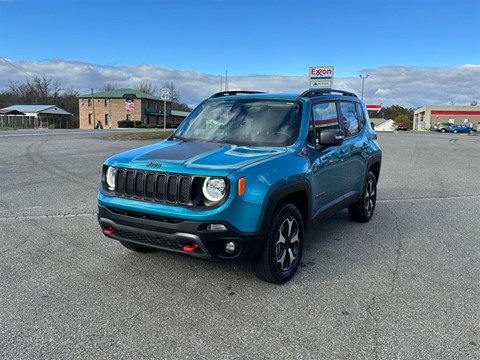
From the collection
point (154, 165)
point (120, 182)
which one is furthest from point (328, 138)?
point (120, 182)

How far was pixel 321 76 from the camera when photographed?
50.2 feet

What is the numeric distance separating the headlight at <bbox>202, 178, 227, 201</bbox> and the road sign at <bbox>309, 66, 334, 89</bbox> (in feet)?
41.2

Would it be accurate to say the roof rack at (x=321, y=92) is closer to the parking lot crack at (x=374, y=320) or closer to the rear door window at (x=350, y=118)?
the rear door window at (x=350, y=118)

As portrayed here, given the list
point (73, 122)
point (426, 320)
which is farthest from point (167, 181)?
point (73, 122)

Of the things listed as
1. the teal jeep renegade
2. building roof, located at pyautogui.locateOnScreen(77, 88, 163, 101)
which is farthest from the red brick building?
the teal jeep renegade

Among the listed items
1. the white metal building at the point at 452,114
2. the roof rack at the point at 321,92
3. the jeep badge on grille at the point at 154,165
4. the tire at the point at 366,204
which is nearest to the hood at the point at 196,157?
the jeep badge on grille at the point at 154,165

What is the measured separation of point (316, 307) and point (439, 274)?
1.65 metres

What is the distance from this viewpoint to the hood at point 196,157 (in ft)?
11.4

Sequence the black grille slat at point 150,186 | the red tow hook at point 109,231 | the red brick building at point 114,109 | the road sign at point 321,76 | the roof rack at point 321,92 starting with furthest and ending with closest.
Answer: the red brick building at point 114,109 → the road sign at point 321,76 → the roof rack at point 321,92 → the red tow hook at point 109,231 → the black grille slat at point 150,186

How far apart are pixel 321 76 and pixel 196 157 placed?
12657 millimetres

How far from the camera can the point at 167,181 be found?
3516 mm

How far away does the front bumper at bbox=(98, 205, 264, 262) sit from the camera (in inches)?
132

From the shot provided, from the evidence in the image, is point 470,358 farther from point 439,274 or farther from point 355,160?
point 355,160

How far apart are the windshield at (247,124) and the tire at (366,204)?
2190mm
